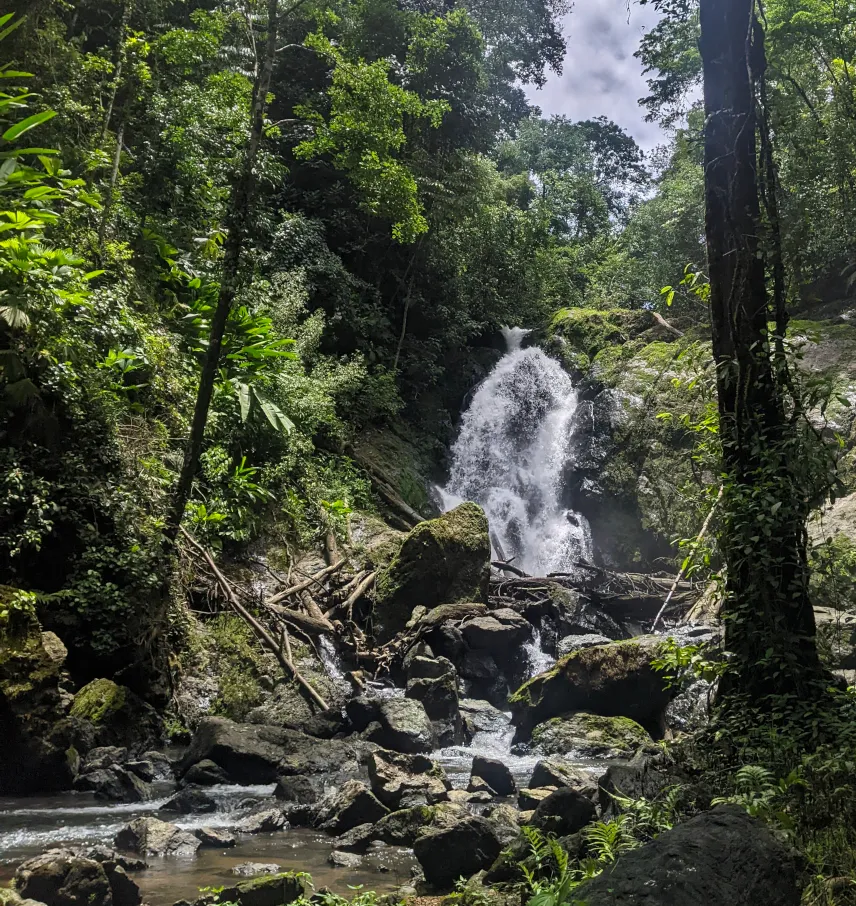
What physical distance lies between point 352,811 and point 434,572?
6.58 m

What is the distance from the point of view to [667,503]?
17156mm

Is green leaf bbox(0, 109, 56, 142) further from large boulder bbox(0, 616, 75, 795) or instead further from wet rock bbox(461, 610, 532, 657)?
wet rock bbox(461, 610, 532, 657)

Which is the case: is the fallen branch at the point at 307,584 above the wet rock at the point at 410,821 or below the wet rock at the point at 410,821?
above

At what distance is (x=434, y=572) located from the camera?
1255cm

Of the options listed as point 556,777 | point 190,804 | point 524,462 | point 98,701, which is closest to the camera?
point 190,804

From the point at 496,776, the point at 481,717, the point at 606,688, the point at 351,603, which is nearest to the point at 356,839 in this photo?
the point at 496,776

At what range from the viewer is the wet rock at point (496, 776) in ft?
23.3

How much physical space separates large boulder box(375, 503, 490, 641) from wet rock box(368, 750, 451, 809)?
505 cm

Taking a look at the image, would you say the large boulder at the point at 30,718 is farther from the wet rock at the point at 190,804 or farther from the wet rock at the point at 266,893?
the wet rock at the point at 266,893

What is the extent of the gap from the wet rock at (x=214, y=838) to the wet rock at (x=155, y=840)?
77mm

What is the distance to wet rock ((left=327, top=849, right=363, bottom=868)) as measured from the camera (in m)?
5.27

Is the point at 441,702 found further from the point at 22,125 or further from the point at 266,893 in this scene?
the point at 22,125

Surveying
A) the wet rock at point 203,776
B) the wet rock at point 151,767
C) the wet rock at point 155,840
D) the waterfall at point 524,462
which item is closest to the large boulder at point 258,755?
the wet rock at point 203,776

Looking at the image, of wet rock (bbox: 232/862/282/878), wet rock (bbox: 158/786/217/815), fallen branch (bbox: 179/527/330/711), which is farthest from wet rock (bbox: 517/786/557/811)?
fallen branch (bbox: 179/527/330/711)
